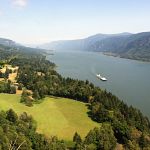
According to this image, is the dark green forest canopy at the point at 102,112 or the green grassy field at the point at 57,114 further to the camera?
the green grassy field at the point at 57,114

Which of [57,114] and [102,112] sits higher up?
[102,112]

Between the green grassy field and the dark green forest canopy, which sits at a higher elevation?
the dark green forest canopy

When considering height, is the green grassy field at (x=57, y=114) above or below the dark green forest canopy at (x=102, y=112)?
below

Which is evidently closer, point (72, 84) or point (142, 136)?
point (142, 136)

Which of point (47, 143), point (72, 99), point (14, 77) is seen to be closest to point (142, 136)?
point (47, 143)

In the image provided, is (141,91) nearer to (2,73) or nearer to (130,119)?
(130,119)

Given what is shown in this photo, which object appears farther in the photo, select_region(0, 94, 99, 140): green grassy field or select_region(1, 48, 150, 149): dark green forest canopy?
select_region(0, 94, 99, 140): green grassy field

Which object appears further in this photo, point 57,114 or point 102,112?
point 57,114

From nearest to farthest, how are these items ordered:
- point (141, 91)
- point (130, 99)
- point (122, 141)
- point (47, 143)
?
point (47, 143) → point (122, 141) → point (130, 99) → point (141, 91)
